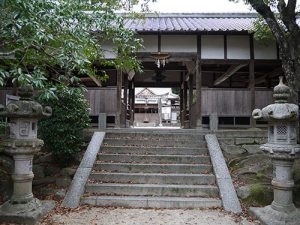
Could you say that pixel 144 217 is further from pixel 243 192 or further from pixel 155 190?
pixel 243 192

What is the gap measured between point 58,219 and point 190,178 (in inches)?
129

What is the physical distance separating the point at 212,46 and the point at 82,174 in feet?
24.2

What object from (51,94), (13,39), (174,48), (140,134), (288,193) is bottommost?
(288,193)

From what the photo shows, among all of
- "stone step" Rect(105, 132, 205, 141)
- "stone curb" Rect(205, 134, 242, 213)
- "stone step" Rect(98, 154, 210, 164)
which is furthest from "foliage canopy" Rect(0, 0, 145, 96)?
"stone curb" Rect(205, 134, 242, 213)

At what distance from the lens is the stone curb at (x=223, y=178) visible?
6.00m

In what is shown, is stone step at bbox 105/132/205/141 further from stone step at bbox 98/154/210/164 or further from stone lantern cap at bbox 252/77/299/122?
stone lantern cap at bbox 252/77/299/122

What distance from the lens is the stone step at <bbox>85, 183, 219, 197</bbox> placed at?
21.4 ft

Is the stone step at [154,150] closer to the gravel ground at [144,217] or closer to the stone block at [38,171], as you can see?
the stone block at [38,171]

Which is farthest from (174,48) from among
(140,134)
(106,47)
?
(140,134)

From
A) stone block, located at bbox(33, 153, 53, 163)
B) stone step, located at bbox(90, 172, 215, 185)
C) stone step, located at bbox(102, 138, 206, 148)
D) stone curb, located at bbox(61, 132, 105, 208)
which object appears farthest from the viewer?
A: stone step, located at bbox(102, 138, 206, 148)

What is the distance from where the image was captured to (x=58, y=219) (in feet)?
17.4

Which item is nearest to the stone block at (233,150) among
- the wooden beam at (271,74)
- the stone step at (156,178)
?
the stone step at (156,178)

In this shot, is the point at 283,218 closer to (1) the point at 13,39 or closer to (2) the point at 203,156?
(2) the point at 203,156

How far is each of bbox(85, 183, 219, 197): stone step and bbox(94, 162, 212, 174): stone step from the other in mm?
787
